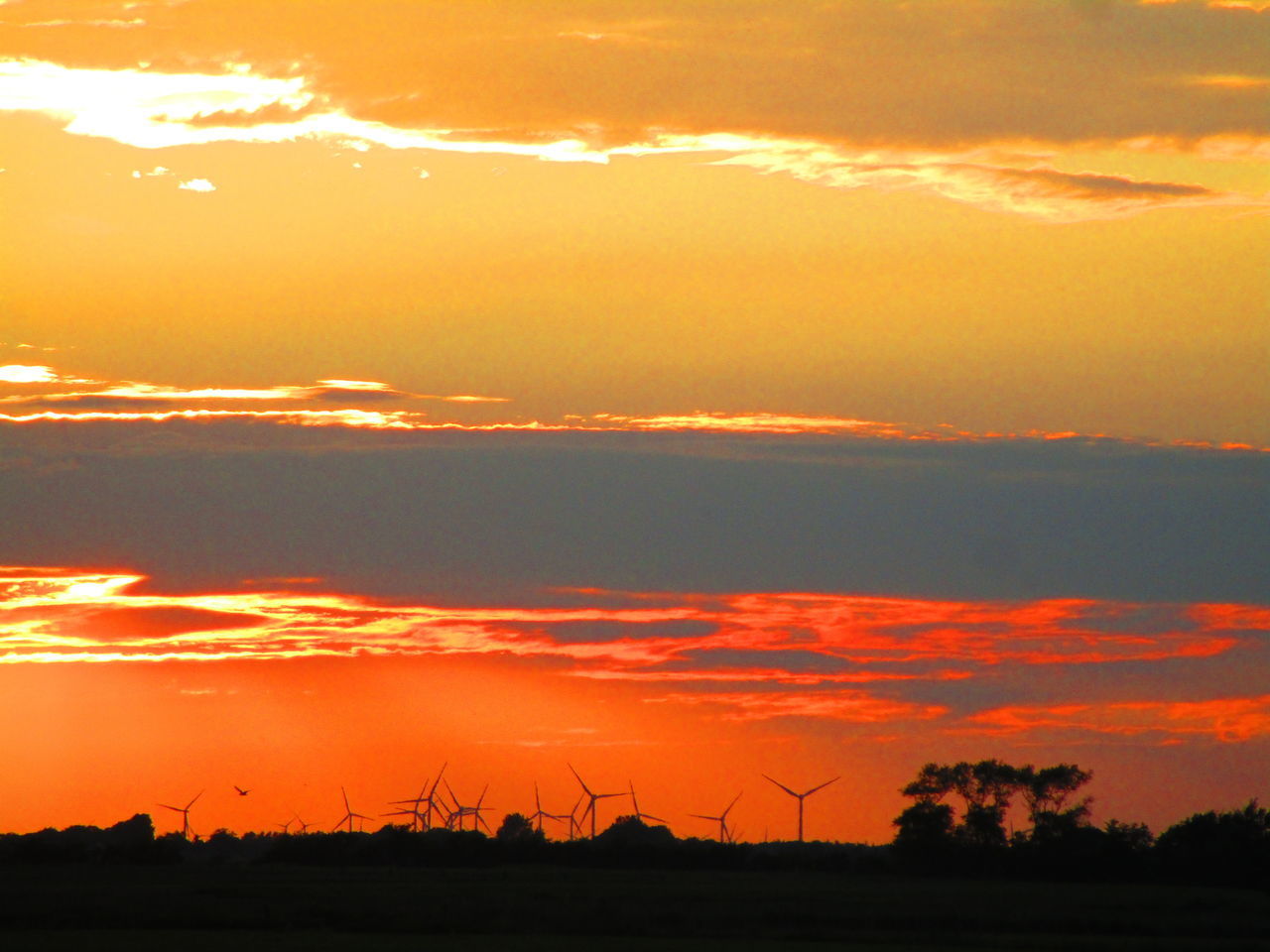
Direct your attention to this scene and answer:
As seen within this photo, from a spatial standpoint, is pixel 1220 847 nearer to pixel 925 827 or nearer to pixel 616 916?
pixel 925 827

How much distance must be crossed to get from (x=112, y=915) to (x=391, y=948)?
99.4ft

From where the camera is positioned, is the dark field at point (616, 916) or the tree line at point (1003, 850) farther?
the tree line at point (1003, 850)

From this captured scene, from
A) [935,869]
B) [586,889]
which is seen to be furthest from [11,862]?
[935,869]

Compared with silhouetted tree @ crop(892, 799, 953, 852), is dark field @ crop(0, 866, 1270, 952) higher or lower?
lower

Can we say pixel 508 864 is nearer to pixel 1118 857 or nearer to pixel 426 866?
pixel 426 866

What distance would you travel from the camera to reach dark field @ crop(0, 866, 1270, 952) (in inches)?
3238

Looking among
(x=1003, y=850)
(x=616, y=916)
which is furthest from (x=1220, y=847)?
(x=616, y=916)

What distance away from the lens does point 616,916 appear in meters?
96.1

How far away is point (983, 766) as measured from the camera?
649 ft

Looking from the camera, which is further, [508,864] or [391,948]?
[508,864]

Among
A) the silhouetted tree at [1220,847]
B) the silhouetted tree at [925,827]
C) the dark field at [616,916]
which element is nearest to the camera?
the dark field at [616,916]

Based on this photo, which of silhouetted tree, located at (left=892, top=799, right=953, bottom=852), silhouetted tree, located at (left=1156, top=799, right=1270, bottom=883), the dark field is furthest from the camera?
silhouetted tree, located at (left=892, top=799, right=953, bottom=852)

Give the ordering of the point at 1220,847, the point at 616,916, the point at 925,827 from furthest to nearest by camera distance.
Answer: the point at 925,827 → the point at 1220,847 → the point at 616,916

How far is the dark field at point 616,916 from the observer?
8225 cm
